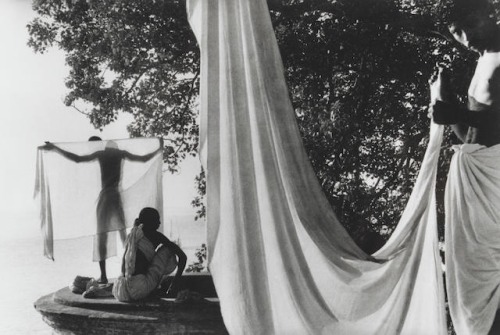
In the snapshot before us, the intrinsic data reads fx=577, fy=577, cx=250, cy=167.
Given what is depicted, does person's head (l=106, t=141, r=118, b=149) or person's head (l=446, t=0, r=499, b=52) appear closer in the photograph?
person's head (l=446, t=0, r=499, b=52)

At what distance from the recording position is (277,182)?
321 cm

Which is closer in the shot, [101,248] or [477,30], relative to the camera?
[477,30]

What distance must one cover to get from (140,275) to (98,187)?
215 centimetres

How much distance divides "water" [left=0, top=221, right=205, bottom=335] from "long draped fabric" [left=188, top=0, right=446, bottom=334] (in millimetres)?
4275

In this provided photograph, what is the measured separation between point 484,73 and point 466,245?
3.40ft

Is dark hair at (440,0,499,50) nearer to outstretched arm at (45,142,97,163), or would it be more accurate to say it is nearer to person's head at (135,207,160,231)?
person's head at (135,207,160,231)

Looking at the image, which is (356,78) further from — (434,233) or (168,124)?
(434,233)

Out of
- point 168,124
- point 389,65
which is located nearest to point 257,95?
Result: point 389,65

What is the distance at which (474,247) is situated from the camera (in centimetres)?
330

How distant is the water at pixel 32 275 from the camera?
18.1 meters

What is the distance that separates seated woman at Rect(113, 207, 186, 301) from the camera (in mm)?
4750

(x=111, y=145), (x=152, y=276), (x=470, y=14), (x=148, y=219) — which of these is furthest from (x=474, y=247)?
(x=111, y=145)

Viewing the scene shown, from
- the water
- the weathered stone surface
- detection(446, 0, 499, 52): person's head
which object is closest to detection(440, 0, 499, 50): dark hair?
detection(446, 0, 499, 52): person's head

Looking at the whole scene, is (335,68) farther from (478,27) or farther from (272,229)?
(272,229)
